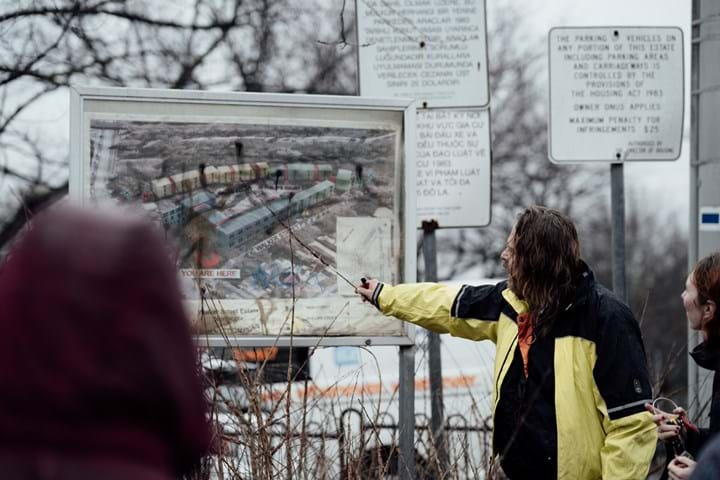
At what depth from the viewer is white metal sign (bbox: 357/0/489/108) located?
5.16 m

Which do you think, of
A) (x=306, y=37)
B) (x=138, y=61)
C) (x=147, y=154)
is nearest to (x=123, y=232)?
(x=147, y=154)

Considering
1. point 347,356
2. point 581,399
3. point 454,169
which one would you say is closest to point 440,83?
point 454,169

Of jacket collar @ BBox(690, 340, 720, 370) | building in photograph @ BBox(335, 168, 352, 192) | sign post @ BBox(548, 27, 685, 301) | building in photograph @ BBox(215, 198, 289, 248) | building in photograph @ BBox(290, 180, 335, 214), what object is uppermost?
sign post @ BBox(548, 27, 685, 301)

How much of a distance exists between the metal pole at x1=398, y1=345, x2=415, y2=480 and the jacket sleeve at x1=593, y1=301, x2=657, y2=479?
999 mm

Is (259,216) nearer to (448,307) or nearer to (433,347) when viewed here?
(448,307)

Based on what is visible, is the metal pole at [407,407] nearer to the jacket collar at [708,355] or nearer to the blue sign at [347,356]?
the jacket collar at [708,355]

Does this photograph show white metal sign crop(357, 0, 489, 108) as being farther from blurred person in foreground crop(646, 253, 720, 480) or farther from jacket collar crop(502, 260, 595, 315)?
blurred person in foreground crop(646, 253, 720, 480)

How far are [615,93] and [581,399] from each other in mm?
2226

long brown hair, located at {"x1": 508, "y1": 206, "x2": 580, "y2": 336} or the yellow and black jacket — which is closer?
the yellow and black jacket

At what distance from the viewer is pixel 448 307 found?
155 inches

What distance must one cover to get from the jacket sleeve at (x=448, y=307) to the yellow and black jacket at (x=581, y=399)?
18 centimetres

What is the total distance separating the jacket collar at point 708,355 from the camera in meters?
3.58

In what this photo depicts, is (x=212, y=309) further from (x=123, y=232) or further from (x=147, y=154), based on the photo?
(x=123, y=232)

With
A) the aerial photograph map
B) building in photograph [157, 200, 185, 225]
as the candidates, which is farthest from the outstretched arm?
building in photograph [157, 200, 185, 225]
